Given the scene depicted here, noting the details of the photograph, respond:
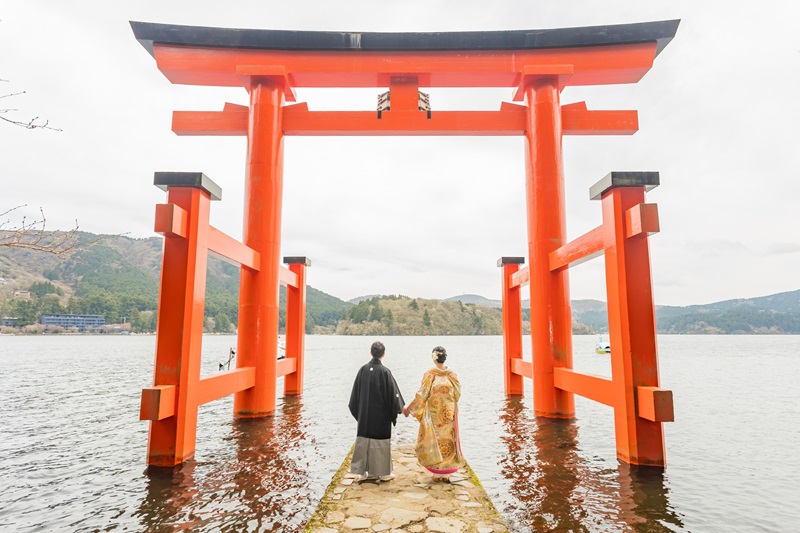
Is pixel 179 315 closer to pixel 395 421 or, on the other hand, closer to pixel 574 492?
pixel 395 421

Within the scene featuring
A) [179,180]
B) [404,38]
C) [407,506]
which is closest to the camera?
[407,506]

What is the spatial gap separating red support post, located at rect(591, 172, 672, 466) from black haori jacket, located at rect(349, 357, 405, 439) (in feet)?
11.4

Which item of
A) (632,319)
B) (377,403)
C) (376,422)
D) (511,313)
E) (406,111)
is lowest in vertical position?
(376,422)

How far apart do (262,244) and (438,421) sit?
6.39m

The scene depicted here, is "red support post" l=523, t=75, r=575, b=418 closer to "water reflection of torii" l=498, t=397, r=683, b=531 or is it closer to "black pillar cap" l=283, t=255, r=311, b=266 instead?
"water reflection of torii" l=498, t=397, r=683, b=531

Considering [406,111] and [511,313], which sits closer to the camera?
[406,111]

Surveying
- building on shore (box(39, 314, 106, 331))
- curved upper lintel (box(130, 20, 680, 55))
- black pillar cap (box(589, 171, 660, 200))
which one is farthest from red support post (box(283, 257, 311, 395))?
building on shore (box(39, 314, 106, 331))

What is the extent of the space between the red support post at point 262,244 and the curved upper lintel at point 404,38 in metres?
1.07

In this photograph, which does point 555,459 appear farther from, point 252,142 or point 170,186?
point 252,142

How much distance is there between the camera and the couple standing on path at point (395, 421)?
206 inches

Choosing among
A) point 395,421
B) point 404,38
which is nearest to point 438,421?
point 395,421

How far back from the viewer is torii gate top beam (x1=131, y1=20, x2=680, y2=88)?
1013 centimetres

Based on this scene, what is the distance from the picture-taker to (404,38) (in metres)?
10.4

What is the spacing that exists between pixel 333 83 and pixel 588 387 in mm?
9521
